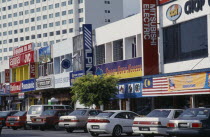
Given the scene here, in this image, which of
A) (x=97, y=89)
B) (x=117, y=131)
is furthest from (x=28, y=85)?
(x=117, y=131)

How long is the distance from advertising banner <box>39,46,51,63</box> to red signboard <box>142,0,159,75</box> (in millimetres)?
19728

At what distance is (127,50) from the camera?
126 feet

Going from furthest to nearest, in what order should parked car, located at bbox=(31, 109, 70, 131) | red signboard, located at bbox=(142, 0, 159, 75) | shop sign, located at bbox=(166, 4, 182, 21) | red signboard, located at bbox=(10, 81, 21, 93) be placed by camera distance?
red signboard, located at bbox=(10, 81, 21, 93) < parked car, located at bbox=(31, 109, 70, 131) < red signboard, located at bbox=(142, 0, 159, 75) < shop sign, located at bbox=(166, 4, 182, 21)

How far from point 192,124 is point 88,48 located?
78.9 ft

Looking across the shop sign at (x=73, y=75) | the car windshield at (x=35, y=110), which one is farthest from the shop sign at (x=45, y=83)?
the car windshield at (x=35, y=110)

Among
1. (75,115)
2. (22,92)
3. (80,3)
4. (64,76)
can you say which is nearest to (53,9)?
(80,3)

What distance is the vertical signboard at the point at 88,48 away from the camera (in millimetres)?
42219

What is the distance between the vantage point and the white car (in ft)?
83.7

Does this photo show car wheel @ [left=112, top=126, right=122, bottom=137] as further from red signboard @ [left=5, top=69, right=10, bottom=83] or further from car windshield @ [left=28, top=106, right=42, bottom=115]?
red signboard @ [left=5, top=69, right=10, bottom=83]

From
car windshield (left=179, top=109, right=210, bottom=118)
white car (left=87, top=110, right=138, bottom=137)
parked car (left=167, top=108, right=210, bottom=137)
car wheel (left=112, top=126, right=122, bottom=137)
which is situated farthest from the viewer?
car wheel (left=112, top=126, right=122, bottom=137)

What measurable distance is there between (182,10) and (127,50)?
7651mm

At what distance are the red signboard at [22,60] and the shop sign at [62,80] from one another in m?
7.19

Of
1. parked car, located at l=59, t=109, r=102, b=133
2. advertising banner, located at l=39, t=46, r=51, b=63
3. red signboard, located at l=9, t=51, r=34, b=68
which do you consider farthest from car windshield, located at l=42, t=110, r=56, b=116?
red signboard, located at l=9, t=51, r=34, b=68

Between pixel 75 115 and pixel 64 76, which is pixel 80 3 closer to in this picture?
pixel 64 76
